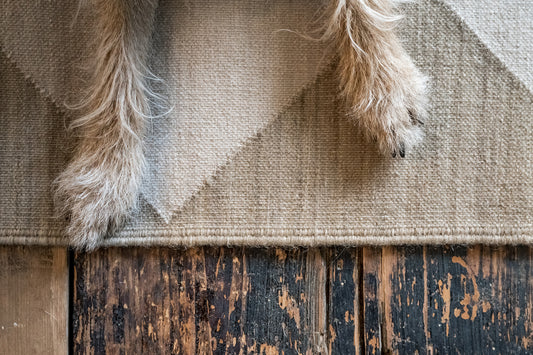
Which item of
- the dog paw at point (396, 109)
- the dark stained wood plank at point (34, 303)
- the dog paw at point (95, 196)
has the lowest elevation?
the dark stained wood plank at point (34, 303)

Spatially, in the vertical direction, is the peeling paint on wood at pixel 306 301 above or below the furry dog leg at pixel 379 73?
below

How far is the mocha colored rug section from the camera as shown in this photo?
86cm

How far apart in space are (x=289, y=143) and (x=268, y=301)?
0.32 m

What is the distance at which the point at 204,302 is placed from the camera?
88 cm

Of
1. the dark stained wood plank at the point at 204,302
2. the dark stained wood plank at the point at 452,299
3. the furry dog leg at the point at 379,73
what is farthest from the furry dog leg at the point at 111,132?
the dark stained wood plank at the point at 452,299

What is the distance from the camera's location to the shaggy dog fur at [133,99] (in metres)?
0.81

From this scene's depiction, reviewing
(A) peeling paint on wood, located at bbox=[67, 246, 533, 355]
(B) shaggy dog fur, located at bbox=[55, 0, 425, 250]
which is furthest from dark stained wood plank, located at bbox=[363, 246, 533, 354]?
(B) shaggy dog fur, located at bbox=[55, 0, 425, 250]

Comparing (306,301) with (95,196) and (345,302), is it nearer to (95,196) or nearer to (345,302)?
(345,302)

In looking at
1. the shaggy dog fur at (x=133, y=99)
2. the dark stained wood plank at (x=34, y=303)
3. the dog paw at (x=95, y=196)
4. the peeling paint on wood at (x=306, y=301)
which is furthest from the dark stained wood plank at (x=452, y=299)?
the dark stained wood plank at (x=34, y=303)

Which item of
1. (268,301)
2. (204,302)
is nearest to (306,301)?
(268,301)

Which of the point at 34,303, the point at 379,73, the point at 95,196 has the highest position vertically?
the point at 379,73

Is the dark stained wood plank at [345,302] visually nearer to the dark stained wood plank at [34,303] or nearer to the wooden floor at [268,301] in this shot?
the wooden floor at [268,301]

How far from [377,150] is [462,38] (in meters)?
0.28

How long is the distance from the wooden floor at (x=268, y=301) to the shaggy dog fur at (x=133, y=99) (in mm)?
127
